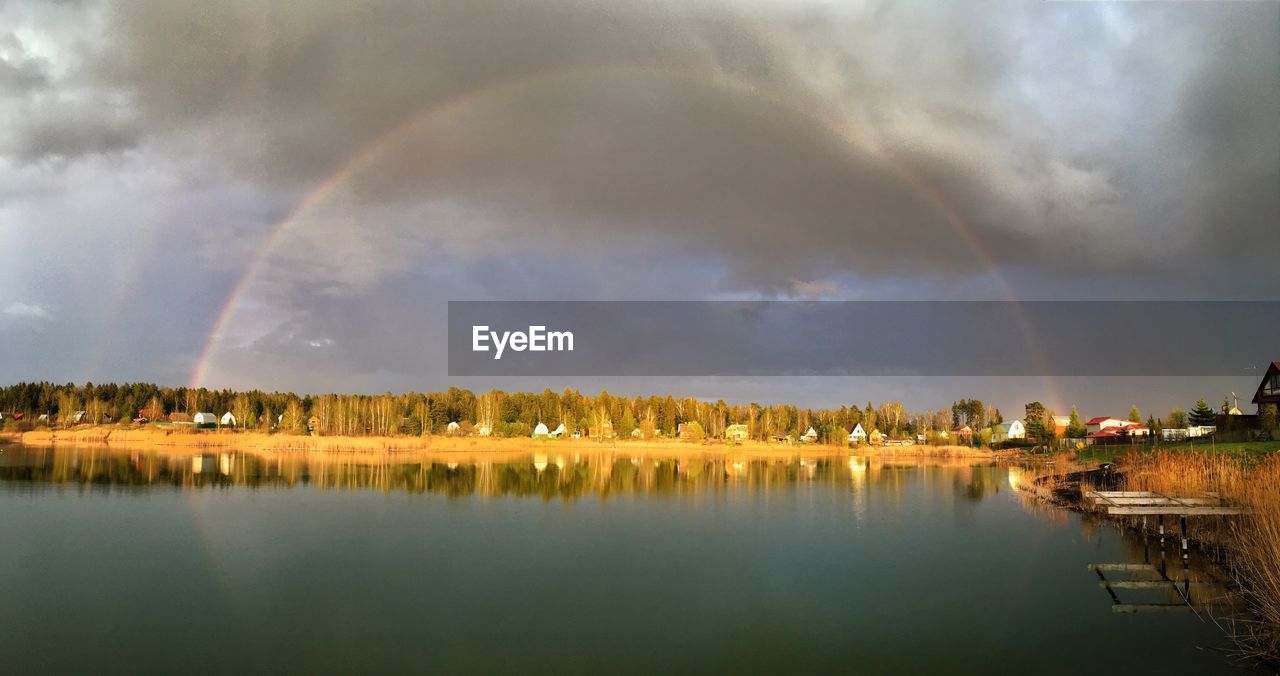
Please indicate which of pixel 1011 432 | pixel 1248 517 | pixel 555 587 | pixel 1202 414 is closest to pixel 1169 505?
pixel 1248 517

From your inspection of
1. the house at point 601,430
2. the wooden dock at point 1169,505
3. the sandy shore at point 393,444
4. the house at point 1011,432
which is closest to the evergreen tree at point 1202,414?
the sandy shore at point 393,444

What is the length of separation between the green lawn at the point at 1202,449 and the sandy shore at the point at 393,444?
1227 inches

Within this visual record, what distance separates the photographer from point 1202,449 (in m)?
33.5

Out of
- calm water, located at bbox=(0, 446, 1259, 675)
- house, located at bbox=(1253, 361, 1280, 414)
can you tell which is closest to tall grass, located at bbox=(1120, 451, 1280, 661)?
calm water, located at bbox=(0, 446, 1259, 675)

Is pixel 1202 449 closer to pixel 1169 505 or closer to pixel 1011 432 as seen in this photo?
pixel 1169 505

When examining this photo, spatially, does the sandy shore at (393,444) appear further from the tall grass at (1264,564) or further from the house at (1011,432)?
the tall grass at (1264,564)

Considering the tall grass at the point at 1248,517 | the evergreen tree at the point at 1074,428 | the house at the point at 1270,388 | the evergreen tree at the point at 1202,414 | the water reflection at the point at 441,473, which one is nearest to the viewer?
the tall grass at the point at 1248,517

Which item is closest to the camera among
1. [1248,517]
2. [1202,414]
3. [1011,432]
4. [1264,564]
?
[1264,564]

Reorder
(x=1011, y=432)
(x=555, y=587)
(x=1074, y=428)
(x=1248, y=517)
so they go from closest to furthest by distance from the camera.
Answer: (x=555, y=587), (x=1248, y=517), (x=1074, y=428), (x=1011, y=432)

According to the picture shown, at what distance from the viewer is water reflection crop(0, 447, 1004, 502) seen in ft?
127

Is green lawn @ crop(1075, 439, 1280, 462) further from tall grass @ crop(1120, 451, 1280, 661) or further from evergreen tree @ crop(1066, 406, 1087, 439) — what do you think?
evergreen tree @ crop(1066, 406, 1087, 439)

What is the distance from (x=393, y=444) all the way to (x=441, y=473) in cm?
2567

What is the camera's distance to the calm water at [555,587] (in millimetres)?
12875

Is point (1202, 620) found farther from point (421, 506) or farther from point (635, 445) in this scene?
point (635, 445)
